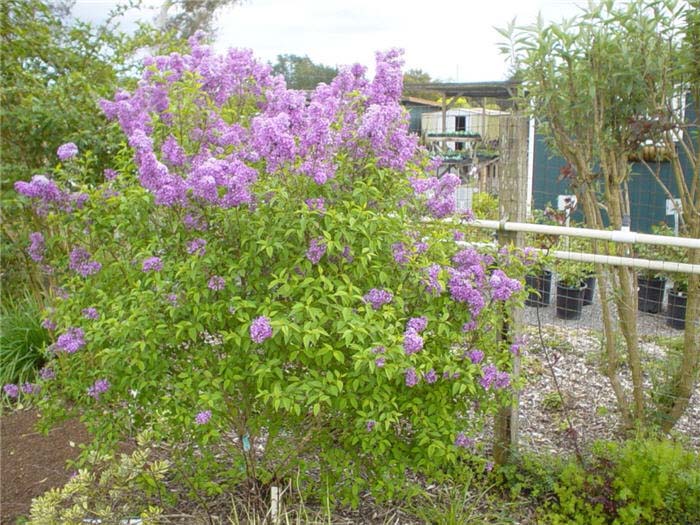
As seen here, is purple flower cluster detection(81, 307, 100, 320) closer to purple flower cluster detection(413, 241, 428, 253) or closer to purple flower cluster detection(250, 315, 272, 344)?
purple flower cluster detection(250, 315, 272, 344)

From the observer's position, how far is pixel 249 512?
9.95 feet

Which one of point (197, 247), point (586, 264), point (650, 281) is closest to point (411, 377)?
point (197, 247)

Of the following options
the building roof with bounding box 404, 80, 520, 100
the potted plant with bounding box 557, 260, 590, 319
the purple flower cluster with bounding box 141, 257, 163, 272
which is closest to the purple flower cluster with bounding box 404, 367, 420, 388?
the purple flower cluster with bounding box 141, 257, 163, 272

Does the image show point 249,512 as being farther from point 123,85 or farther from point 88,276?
point 123,85

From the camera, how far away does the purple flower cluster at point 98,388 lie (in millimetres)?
2736

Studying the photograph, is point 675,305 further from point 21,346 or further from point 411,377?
point 21,346

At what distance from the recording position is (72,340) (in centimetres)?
280

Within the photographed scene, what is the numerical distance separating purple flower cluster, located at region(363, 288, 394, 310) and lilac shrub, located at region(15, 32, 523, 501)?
12 millimetres

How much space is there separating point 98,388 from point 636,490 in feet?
7.54

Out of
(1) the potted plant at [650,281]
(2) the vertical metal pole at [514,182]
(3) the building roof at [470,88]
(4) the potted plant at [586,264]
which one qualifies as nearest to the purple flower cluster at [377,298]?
(2) the vertical metal pole at [514,182]

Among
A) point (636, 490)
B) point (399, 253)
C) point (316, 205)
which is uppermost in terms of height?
point (316, 205)

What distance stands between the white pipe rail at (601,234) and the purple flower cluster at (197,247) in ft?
3.87

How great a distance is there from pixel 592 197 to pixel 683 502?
59.7 inches

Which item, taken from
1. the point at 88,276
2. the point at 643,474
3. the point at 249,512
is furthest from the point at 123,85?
the point at 643,474
